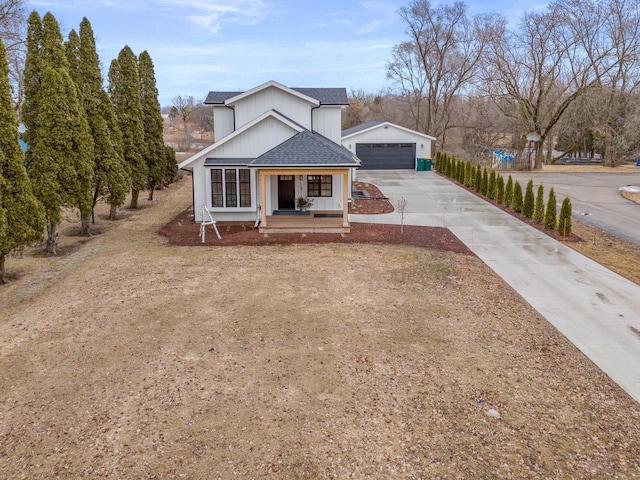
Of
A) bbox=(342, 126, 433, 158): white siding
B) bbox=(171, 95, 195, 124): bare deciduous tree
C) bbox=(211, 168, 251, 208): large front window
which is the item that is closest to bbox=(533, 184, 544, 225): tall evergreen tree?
bbox=(211, 168, 251, 208): large front window

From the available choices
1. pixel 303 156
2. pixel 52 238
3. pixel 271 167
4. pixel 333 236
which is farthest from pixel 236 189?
pixel 52 238

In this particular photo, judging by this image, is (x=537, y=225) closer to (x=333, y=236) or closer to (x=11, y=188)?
(x=333, y=236)

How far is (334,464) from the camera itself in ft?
15.6

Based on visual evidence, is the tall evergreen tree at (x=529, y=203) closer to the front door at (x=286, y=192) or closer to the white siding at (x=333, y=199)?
the white siding at (x=333, y=199)

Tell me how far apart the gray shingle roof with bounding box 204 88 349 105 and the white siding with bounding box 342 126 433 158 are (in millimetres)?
13769

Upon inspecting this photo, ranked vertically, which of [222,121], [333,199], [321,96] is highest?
[321,96]

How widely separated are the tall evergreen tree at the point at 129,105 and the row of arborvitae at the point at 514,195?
1579 cm

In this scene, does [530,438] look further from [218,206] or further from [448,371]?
[218,206]

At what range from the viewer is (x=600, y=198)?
22.5 metres

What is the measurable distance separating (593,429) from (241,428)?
13.3 ft

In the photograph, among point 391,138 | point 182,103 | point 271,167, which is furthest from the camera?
point 182,103

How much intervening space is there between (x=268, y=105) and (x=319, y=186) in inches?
150

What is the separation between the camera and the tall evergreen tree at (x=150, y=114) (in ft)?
70.0

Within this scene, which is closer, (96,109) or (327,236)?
(327,236)
